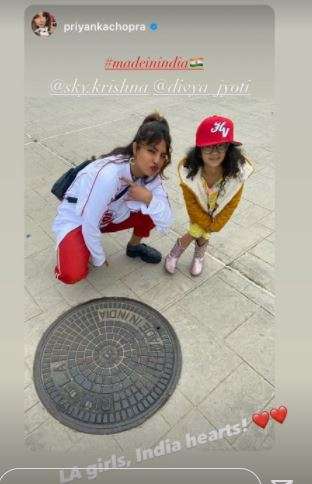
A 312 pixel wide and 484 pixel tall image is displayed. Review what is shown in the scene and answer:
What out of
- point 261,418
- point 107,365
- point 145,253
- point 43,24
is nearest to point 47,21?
point 43,24

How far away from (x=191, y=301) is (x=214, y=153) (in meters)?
1.15

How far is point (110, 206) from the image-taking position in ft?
9.73

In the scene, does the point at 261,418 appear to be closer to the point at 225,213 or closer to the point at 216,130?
the point at 225,213

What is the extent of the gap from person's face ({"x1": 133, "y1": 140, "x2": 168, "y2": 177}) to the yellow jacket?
0.96 ft

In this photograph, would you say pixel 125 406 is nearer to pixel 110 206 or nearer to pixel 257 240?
pixel 110 206

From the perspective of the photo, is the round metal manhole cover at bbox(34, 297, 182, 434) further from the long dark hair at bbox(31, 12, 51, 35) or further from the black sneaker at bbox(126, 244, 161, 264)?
the long dark hair at bbox(31, 12, 51, 35)

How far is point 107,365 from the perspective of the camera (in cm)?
267

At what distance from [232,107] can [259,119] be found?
56 centimetres

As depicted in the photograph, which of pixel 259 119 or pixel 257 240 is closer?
pixel 257 240

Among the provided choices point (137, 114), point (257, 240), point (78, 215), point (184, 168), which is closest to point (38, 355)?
point (78, 215)

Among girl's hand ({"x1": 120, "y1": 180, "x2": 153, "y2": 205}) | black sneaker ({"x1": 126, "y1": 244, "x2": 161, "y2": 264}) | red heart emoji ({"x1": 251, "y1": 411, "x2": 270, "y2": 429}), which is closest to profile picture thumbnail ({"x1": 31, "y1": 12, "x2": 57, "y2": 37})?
girl's hand ({"x1": 120, "y1": 180, "x2": 153, "y2": 205})

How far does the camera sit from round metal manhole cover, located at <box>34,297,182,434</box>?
96.3 inches

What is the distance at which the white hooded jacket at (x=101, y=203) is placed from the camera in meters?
2.62

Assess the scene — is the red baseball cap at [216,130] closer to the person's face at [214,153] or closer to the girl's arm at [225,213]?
the person's face at [214,153]
